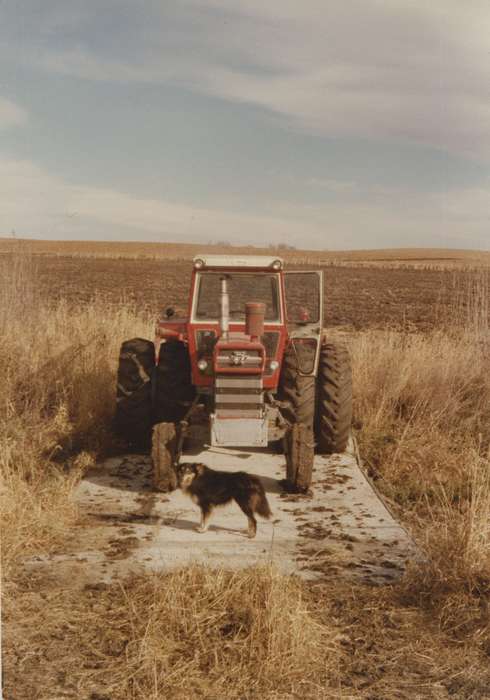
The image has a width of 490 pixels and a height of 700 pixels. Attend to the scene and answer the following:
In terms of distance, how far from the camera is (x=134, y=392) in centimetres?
718

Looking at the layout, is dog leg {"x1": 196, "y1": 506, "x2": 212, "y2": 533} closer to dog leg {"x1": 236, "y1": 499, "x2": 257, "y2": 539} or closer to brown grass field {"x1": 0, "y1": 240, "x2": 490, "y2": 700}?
dog leg {"x1": 236, "y1": 499, "x2": 257, "y2": 539}

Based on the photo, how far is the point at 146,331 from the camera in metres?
11.6

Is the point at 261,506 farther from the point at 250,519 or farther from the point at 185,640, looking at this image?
the point at 185,640

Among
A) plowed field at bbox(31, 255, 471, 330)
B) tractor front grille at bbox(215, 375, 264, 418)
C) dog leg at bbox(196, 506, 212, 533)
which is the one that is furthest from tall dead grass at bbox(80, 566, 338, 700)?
plowed field at bbox(31, 255, 471, 330)

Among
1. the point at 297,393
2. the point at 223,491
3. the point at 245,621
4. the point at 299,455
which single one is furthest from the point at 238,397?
the point at 245,621

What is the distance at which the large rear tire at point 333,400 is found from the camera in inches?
277

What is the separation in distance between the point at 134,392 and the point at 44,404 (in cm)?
186

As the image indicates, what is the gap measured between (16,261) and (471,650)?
27.8ft

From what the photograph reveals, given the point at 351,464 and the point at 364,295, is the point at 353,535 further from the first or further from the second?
the point at 364,295

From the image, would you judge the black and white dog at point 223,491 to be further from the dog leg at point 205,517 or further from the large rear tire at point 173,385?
the large rear tire at point 173,385

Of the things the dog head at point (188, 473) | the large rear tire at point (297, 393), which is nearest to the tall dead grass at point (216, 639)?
the dog head at point (188, 473)

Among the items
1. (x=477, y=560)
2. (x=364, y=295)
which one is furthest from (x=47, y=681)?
(x=364, y=295)

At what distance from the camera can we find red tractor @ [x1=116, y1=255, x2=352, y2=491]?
614 centimetres

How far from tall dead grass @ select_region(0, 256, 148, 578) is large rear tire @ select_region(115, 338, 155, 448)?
483mm
